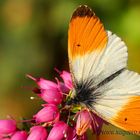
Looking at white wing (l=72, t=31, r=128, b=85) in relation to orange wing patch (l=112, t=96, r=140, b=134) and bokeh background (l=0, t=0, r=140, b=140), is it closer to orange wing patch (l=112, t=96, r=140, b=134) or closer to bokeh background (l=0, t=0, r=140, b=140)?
orange wing patch (l=112, t=96, r=140, b=134)

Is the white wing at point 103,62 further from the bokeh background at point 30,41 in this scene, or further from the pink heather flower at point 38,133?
the bokeh background at point 30,41

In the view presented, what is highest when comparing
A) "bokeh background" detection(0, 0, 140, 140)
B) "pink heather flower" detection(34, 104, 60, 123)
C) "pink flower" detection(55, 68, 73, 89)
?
"bokeh background" detection(0, 0, 140, 140)

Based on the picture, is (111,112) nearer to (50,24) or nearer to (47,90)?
(47,90)

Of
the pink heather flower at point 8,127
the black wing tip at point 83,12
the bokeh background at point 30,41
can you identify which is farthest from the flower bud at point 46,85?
the bokeh background at point 30,41

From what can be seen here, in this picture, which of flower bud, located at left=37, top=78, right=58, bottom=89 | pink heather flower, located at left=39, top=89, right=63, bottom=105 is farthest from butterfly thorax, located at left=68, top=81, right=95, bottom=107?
flower bud, located at left=37, top=78, right=58, bottom=89

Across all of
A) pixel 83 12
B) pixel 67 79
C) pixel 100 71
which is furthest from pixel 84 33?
pixel 67 79
